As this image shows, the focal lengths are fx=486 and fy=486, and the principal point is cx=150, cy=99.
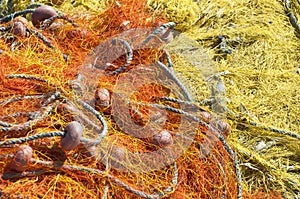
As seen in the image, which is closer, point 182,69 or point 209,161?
point 209,161

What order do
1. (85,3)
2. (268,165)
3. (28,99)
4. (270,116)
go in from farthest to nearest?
(85,3)
(270,116)
(268,165)
(28,99)

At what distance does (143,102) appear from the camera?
2590 mm

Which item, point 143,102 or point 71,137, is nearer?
point 71,137

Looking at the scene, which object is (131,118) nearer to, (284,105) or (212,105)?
(212,105)

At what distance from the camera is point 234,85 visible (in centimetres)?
302

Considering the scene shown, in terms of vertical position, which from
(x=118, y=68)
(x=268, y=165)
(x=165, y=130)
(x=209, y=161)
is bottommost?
(x=268, y=165)

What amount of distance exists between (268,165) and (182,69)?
30.1 inches

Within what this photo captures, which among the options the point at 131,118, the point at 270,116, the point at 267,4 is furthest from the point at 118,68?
the point at 267,4

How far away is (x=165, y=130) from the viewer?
8.20 feet

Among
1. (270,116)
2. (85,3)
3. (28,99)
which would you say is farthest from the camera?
(85,3)

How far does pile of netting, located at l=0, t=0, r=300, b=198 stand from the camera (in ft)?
7.47

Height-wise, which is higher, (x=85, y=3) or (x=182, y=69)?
(x=85, y=3)

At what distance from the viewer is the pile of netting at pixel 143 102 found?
228 cm

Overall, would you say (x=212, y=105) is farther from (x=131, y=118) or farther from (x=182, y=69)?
(x=131, y=118)
